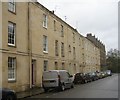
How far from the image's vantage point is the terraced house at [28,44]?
958 inches

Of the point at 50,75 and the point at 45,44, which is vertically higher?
the point at 45,44

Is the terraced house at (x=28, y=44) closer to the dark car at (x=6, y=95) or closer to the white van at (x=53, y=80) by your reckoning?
the white van at (x=53, y=80)

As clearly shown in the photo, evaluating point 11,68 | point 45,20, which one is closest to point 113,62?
point 45,20

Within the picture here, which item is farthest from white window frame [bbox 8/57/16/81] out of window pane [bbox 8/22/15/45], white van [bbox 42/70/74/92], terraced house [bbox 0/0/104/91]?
white van [bbox 42/70/74/92]

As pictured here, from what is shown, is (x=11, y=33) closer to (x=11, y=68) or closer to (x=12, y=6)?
(x=12, y=6)

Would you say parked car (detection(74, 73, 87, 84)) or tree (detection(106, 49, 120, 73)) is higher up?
tree (detection(106, 49, 120, 73))

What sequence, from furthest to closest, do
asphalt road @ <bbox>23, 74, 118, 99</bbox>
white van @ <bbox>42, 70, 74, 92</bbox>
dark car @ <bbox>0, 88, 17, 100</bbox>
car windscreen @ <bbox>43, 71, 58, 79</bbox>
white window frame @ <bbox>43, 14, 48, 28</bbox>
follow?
white window frame @ <bbox>43, 14, 48, 28</bbox>, car windscreen @ <bbox>43, 71, 58, 79</bbox>, white van @ <bbox>42, 70, 74, 92</bbox>, asphalt road @ <bbox>23, 74, 118, 99</bbox>, dark car @ <bbox>0, 88, 17, 100</bbox>

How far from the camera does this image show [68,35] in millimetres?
46188

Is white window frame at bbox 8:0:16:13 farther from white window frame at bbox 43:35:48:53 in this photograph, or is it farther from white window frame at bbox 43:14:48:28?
white window frame at bbox 43:35:48:53

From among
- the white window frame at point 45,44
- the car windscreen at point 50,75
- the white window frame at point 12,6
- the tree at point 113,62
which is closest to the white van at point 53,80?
the car windscreen at point 50,75

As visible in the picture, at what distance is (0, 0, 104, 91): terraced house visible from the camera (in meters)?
24.3

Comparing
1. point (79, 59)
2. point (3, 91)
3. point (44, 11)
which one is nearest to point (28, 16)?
point (44, 11)

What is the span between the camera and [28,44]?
95.0ft

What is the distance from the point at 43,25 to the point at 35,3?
10.8 feet
